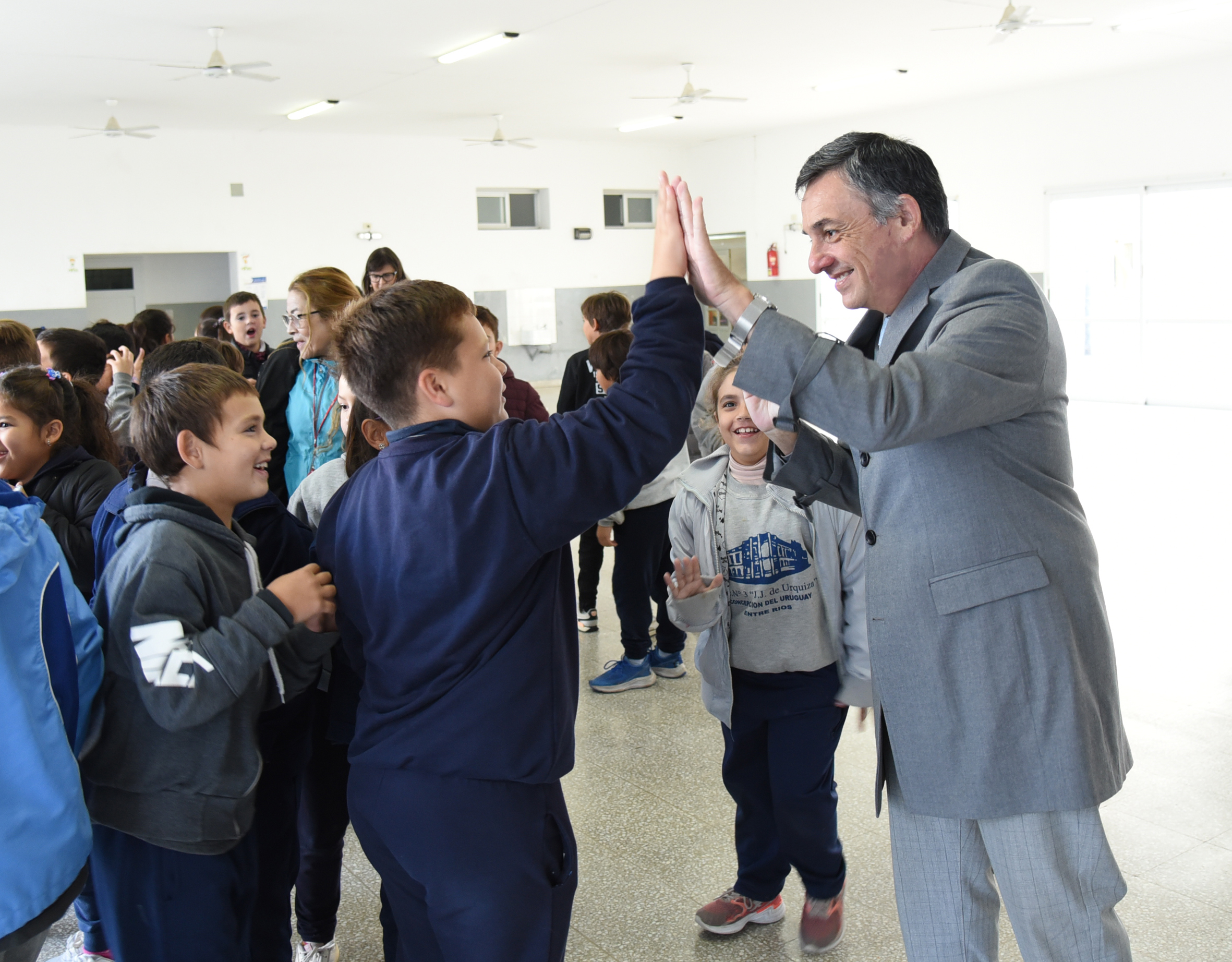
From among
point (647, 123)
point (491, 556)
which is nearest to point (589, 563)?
point (491, 556)

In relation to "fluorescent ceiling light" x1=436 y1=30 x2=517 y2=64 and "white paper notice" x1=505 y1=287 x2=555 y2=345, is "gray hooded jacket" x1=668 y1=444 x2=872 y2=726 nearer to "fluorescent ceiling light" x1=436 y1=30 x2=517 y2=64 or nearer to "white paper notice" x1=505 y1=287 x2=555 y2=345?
"fluorescent ceiling light" x1=436 y1=30 x2=517 y2=64

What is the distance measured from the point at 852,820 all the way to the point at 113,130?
1210 centimetres

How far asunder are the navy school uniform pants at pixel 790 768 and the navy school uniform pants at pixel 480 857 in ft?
2.96

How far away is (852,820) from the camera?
301 cm

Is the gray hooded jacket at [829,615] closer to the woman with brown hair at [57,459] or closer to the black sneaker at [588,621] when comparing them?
the woman with brown hair at [57,459]

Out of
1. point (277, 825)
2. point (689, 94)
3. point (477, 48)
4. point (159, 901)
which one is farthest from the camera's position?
point (689, 94)

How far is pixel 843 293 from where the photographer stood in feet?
5.32

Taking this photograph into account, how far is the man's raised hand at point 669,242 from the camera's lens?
142cm

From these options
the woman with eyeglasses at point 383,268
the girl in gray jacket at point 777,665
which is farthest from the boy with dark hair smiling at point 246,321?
the girl in gray jacket at point 777,665

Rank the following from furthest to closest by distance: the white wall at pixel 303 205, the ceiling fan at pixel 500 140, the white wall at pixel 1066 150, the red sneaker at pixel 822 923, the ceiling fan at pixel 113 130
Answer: the ceiling fan at pixel 500 140 < the white wall at pixel 303 205 < the ceiling fan at pixel 113 130 < the white wall at pixel 1066 150 < the red sneaker at pixel 822 923

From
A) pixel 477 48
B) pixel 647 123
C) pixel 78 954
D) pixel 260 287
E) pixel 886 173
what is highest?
pixel 647 123

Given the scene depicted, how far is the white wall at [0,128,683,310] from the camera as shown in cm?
A: 1315

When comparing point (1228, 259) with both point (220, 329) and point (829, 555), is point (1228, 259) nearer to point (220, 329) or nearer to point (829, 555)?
point (220, 329)

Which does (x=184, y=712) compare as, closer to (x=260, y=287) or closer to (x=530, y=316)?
(x=260, y=287)
